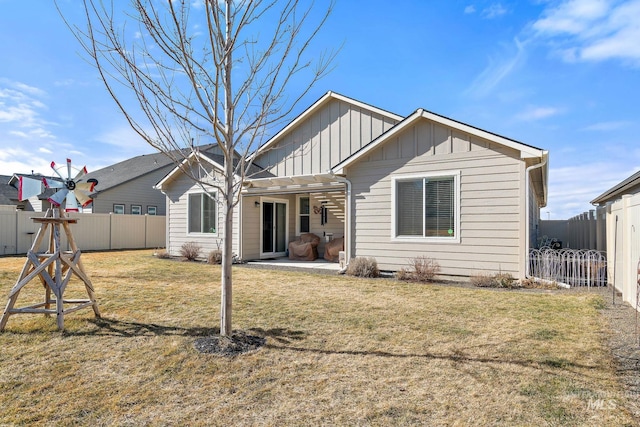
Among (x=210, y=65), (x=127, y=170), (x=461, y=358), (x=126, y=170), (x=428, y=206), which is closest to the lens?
(x=461, y=358)

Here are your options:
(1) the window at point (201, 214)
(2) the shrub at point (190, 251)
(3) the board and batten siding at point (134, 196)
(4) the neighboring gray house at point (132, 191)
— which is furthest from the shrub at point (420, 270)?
(3) the board and batten siding at point (134, 196)

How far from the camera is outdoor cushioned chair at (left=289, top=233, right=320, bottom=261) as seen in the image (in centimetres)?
1321

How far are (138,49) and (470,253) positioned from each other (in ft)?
25.1

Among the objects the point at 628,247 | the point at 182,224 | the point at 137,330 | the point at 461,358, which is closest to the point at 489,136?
the point at 628,247

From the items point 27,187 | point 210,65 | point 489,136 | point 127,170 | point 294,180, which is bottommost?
point 27,187

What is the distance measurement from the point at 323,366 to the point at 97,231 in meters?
18.4

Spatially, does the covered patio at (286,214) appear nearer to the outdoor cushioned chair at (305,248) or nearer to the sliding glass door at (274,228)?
the sliding glass door at (274,228)

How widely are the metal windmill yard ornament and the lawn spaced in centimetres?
26

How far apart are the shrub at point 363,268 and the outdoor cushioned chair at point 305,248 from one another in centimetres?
370

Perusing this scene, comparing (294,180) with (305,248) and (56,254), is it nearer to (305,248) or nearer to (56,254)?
(305,248)

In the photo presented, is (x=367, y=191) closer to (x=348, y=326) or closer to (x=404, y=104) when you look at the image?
(x=404, y=104)

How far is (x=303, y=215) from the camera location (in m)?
14.4

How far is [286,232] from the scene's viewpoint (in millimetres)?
14320

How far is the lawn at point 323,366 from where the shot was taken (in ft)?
8.71
